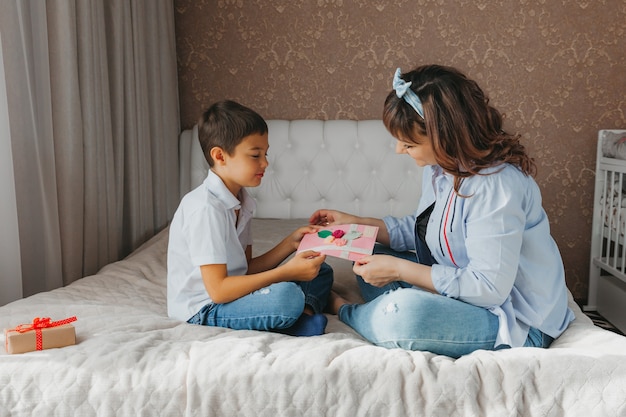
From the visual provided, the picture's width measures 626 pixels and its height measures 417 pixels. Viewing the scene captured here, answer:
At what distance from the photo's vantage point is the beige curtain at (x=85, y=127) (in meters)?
2.23

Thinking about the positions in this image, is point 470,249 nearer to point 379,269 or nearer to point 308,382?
point 379,269

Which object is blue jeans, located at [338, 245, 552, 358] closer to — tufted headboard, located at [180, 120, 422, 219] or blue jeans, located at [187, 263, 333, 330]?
blue jeans, located at [187, 263, 333, 330]

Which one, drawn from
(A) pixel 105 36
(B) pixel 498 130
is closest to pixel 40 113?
(A) pixel 105 36

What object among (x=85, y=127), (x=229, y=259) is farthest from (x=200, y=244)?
(x=85, y=127)

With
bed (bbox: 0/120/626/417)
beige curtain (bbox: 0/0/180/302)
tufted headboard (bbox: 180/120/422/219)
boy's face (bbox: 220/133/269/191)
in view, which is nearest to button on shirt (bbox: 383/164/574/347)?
bed (bbox: 0/120/626/417)

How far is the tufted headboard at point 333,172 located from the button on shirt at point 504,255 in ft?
5.33

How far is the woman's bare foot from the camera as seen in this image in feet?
6.61

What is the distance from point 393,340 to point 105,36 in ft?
6.41

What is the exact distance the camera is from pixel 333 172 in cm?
342

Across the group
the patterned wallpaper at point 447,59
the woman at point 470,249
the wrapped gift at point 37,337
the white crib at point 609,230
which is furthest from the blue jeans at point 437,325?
the patterned wallpaper at point 447,59

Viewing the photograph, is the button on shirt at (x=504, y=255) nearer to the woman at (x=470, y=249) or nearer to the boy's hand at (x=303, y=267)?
the woman at (x=470, y=249)

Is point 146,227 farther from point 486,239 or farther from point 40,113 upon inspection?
point 486,239

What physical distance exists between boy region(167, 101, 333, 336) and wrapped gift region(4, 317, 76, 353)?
37 centimetres

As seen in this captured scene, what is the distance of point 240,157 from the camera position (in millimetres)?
1832
